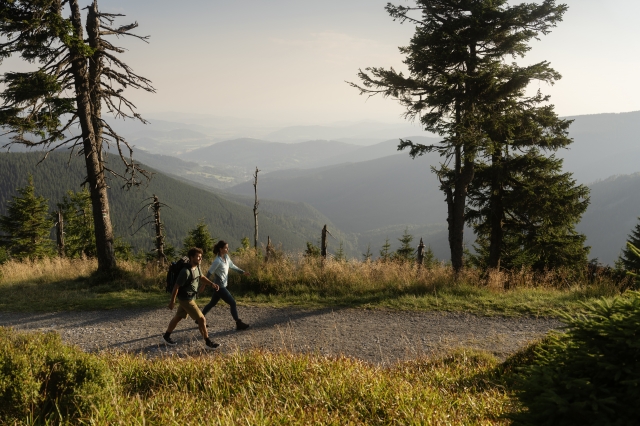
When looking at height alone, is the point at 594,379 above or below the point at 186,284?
above

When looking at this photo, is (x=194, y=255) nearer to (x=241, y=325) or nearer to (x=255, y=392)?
(x=241, y=325)

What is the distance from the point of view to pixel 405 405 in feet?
12.3

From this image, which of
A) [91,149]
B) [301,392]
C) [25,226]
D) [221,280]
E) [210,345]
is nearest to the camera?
[301,392]

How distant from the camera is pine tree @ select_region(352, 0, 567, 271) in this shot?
1117cm

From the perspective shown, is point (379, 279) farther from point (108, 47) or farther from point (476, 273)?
point (108, 47)

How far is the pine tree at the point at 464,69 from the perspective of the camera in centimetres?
1117

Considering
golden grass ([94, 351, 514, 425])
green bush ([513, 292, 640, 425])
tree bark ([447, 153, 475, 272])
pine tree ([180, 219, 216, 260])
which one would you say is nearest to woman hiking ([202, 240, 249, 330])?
golden grass ([94, 351, 514, 425])

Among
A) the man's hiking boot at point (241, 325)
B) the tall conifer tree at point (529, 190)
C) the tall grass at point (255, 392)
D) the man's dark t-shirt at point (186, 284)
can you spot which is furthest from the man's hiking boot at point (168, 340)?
the tall conifer tree at point (529, 190)

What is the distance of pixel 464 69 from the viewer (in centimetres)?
1234

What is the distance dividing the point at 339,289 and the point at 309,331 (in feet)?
9.28

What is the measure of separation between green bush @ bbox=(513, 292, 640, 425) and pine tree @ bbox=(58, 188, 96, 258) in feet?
129

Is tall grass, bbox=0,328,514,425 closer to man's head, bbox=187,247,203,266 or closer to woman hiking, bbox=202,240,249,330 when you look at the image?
man's head, bbox=187,247,203,266

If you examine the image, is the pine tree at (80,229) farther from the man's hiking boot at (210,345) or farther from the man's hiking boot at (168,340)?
the man's hiking boot at (210,345)

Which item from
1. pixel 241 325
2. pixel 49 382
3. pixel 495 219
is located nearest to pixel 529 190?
pixel 495 219
